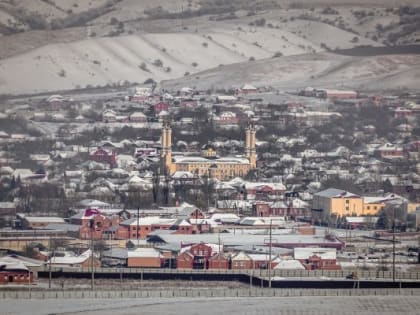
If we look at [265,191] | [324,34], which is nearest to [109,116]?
[265,191]

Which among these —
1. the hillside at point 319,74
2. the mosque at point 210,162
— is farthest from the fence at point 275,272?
the hillside at point 319,74

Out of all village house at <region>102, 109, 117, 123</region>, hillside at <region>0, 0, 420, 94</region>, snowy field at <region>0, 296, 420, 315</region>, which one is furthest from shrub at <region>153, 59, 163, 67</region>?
snowy field at <region>0, 296, 420, 315</region>

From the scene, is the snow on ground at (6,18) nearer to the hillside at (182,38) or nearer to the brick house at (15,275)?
the hillside at (182,38)

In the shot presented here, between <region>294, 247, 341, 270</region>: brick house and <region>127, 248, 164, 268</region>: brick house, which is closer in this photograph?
<region>127, 248, 164, 268</region>: brick house

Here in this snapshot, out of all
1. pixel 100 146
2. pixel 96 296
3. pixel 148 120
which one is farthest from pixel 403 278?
pixel 148 120

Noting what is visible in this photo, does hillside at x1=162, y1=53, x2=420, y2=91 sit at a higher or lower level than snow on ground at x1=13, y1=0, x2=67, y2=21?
lower

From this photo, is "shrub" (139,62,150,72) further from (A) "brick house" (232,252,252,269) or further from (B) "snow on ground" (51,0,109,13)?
(A) "brick house" (232,252,252,269)
